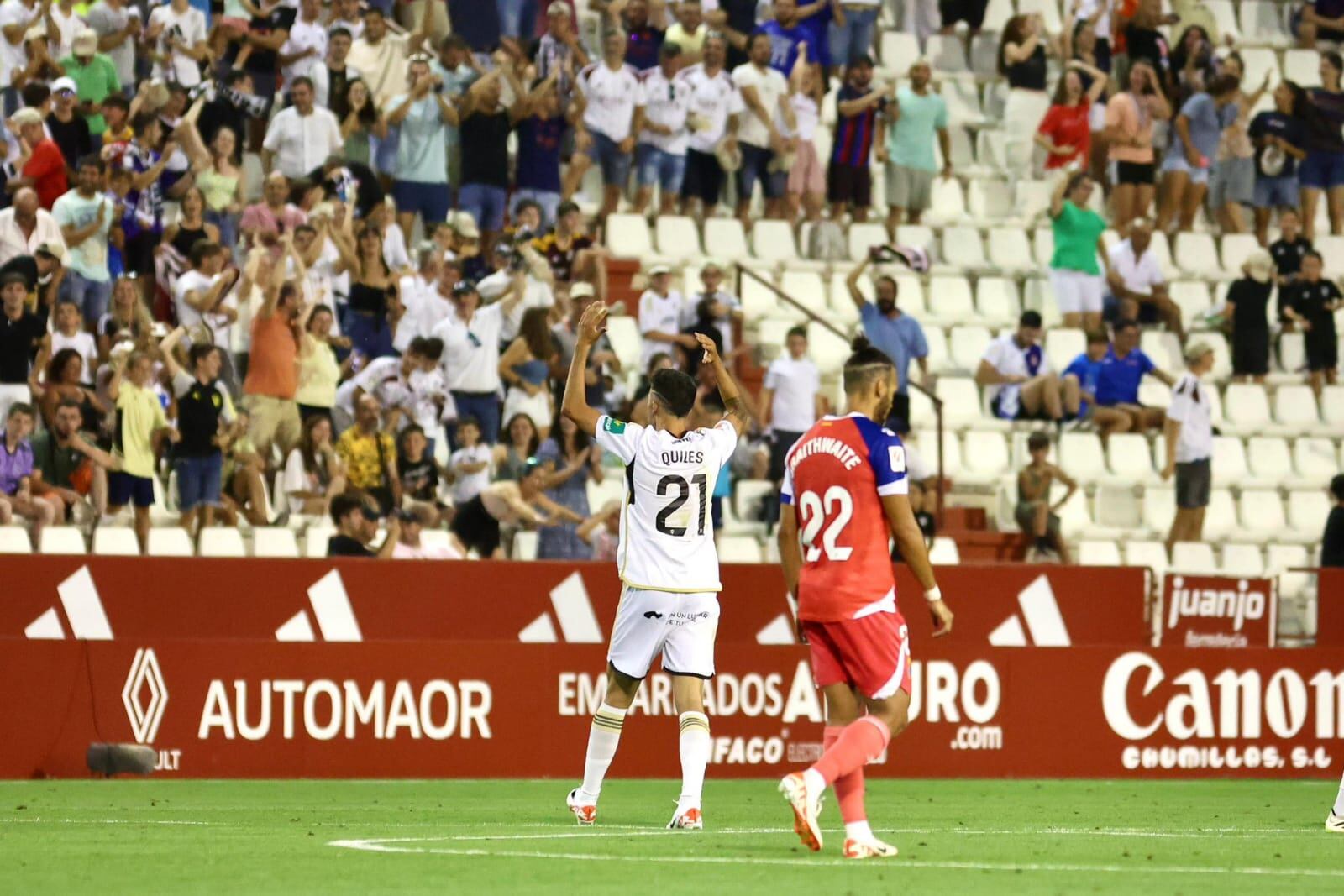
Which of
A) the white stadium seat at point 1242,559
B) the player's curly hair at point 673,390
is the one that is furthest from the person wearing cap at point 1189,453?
the player's curly hair at point 673,390

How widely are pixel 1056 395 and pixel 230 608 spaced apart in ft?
31.1

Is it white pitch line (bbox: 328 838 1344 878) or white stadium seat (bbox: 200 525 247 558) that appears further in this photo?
white stadium seat (bbox: 200 525 247 558)

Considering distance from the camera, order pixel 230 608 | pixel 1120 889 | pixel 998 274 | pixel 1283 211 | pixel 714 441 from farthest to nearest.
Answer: pixel 1283 211 < pixel 998 274 < pixel 230 608 < pixel 714 441 < pixel 1120 889

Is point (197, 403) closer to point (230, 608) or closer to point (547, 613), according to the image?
point (230, 608)

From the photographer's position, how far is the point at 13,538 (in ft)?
62.2

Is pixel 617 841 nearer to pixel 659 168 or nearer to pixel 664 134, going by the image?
pixel 664 134

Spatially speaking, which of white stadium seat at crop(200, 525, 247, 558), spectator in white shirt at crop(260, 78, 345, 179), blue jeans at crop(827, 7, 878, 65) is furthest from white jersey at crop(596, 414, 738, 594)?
blue jeans at crop(827, 7, 878, 65)

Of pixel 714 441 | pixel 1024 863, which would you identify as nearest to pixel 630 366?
pixel 714 441

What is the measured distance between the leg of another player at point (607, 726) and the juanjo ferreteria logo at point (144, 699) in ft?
19.0

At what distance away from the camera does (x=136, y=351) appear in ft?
64.9

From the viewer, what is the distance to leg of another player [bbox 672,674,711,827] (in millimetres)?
12031

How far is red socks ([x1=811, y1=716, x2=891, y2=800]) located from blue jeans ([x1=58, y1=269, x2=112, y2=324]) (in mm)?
12571

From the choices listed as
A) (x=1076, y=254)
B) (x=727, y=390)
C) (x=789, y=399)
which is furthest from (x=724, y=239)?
(x=727, y=390)

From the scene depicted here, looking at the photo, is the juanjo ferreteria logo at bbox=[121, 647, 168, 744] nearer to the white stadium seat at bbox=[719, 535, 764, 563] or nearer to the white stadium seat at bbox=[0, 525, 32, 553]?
the white stadium seat at bbox=[0, 525, 32, 553]
